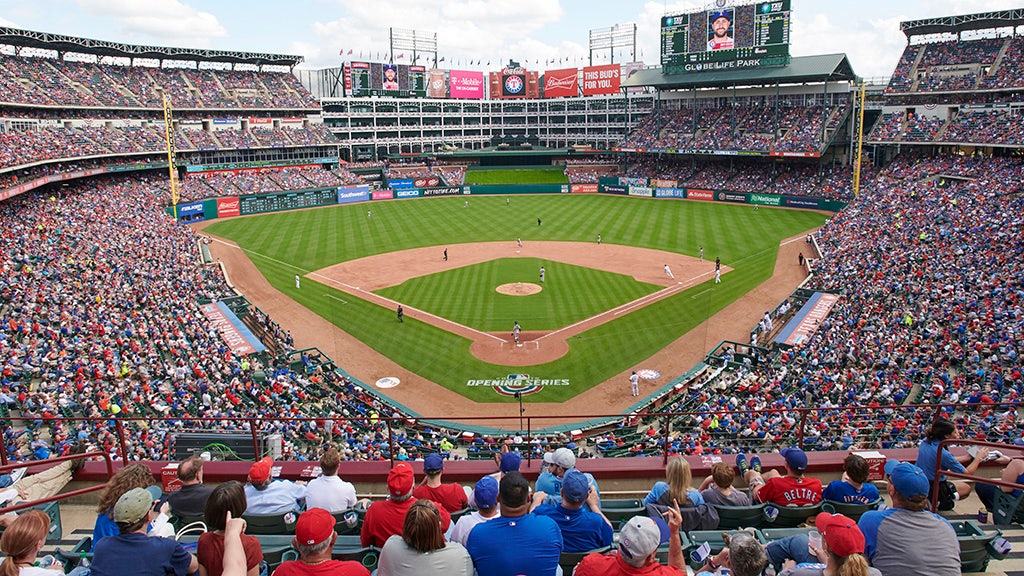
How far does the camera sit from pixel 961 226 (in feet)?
109

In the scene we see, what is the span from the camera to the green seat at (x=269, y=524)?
683 centimetres

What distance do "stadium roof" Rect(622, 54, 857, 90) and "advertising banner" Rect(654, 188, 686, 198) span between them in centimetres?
1232

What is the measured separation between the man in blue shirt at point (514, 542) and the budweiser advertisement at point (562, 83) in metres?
99.4

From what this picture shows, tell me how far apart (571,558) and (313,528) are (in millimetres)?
2260

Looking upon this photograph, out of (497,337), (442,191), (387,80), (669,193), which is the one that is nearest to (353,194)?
(442,191)

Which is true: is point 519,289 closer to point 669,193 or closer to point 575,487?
point 575,487

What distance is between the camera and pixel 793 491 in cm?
699

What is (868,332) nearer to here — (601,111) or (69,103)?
(69,103)

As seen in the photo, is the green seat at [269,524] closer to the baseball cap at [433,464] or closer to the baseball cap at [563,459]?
the baseball cap at [433,464]

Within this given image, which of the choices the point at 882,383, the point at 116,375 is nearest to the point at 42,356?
the point at 116,375

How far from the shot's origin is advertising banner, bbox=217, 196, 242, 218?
62906mm

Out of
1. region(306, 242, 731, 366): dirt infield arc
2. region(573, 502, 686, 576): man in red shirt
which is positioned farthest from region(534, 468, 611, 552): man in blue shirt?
region(306, 242, 731, 366): dirt infield arc

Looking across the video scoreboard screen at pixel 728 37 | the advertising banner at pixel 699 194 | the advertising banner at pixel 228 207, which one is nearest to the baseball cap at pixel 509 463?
the advertising banner at pixel 228 207

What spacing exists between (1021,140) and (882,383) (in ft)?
126
